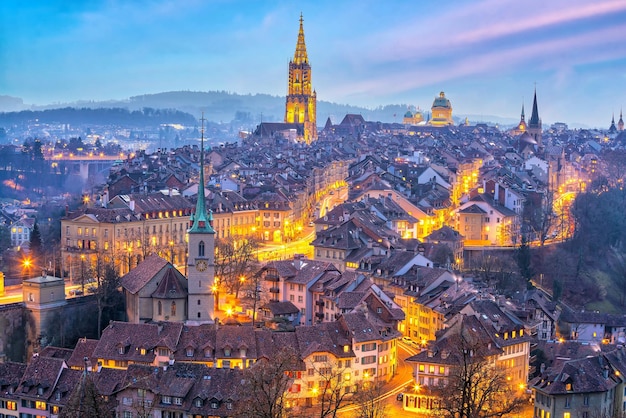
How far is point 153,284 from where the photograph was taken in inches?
2082

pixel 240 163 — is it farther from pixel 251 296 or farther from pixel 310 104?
pixel 310 104

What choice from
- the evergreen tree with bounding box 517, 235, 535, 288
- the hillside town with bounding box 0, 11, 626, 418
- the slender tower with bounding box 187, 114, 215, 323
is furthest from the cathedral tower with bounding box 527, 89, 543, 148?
the slender tower with bounding box 187, 114, 215, 323

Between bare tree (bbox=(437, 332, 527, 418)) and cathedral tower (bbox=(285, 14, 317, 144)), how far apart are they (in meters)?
126

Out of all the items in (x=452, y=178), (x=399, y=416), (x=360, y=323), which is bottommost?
(x=399, y=416)

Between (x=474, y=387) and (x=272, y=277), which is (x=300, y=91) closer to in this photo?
(x=272, y=277)

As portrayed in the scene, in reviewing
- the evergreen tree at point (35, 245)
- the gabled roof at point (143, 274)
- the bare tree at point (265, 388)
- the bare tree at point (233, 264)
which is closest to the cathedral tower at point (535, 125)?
the bare tree at point (233, 264)

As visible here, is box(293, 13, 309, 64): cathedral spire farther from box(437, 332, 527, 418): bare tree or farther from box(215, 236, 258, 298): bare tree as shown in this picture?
box(437, 332, 527, 418): bare tree

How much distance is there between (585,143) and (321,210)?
243 feet

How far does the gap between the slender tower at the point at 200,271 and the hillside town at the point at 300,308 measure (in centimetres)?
10

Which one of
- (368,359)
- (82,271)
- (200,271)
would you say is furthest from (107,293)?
(368,359)

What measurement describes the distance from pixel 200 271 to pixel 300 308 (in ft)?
26.3

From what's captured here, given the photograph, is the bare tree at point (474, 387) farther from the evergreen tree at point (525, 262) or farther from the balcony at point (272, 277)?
the evergreen tree at point (525, 262)

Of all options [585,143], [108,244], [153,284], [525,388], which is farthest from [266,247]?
[585,143]

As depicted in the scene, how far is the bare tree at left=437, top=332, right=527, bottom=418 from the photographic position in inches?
1385
